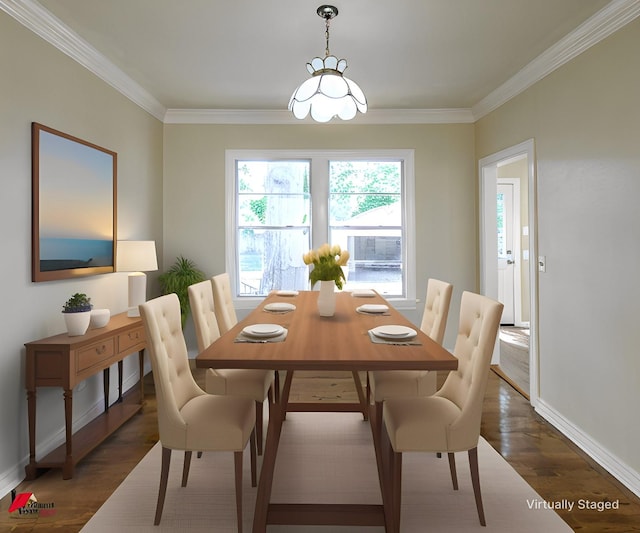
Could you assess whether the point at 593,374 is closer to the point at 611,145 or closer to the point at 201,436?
the point at 611,145

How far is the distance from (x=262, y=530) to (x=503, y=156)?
371 centimetres

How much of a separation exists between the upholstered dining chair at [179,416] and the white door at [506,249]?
5264 millimetres

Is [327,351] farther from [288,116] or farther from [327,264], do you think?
[288,116]

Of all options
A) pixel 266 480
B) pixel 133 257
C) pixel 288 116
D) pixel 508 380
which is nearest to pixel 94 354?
pixel 133 257

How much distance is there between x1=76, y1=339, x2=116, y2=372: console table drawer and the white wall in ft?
1.07

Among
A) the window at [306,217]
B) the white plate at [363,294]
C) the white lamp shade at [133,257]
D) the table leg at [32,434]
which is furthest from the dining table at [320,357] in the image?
the window at [306,217]

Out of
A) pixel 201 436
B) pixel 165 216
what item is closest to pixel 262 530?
pixel 201 436

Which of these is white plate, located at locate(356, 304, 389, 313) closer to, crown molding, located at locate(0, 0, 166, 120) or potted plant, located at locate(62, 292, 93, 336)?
potted plant, located at locate(62, 292, 93, 336)

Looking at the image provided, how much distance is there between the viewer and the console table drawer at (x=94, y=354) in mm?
2410

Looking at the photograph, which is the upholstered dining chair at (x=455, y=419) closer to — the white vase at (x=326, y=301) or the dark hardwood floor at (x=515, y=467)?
the dark hardwood floor at (x=515, y=467)

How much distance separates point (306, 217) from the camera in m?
4.73

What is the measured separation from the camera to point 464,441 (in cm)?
181

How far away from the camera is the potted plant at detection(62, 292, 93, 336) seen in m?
2.49

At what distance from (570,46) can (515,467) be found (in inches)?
112
